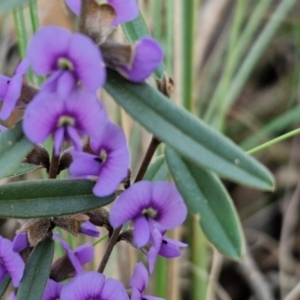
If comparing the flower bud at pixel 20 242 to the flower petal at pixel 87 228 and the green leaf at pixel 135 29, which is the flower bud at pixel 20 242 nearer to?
the flower petal at pixel 87 228

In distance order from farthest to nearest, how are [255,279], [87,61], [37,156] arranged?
[255,279], [37,156], [87,61]

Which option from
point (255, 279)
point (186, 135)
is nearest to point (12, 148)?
Answer: point (186, 135)

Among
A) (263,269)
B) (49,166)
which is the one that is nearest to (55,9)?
(263,269)

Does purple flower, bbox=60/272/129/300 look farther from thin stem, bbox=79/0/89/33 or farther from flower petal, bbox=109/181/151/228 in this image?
thin stem, bbox=79/0/89/33

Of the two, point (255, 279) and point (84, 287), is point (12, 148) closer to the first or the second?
point (84, 287)

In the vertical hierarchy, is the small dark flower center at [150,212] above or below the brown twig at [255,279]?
above

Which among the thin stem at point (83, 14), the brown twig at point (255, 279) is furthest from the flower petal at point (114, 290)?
the brown twig at point (255, 279)

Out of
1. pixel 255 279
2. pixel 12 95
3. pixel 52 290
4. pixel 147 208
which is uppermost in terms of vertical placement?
pixel 12 95
